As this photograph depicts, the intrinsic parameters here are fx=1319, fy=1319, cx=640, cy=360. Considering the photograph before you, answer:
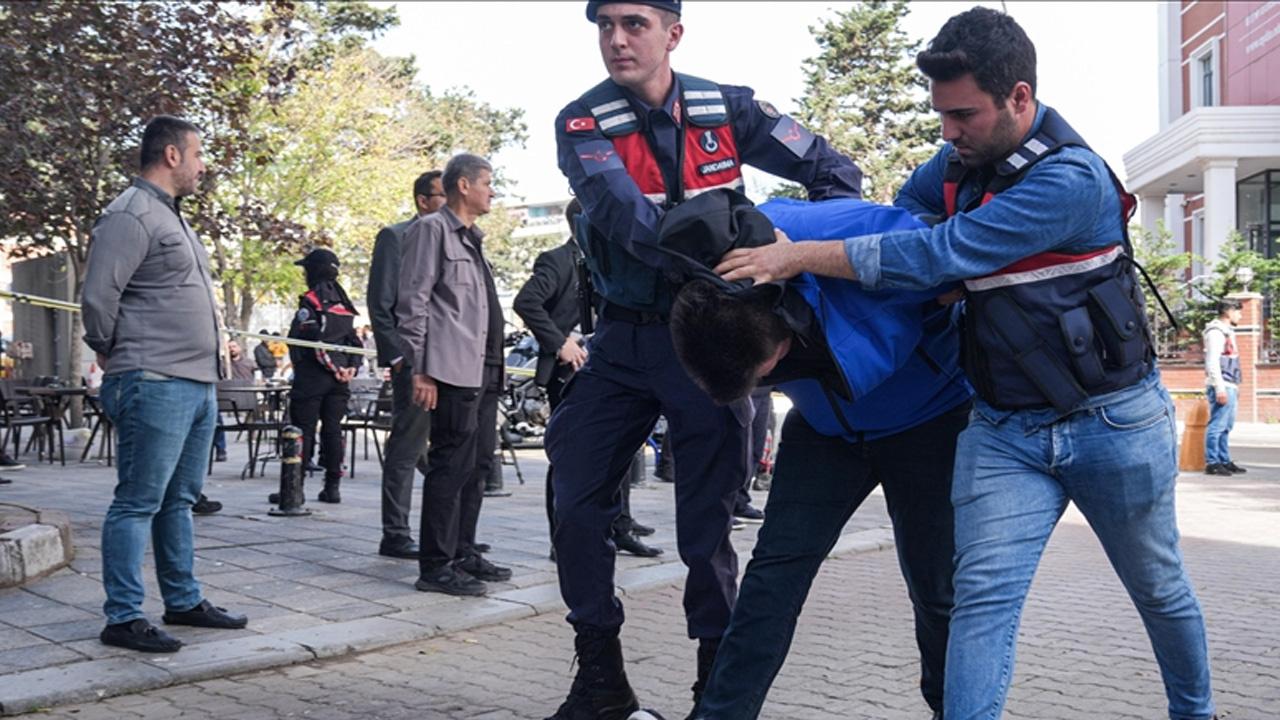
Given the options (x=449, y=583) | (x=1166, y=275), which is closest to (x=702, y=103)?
(x=449, y=583)

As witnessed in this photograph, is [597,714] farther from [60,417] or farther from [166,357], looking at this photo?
[60,417]

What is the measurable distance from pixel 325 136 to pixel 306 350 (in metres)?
21.8

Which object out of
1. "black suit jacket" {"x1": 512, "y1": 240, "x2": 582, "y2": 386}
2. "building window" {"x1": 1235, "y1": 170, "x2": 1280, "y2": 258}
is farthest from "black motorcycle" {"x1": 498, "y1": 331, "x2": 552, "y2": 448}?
"building window" {"x1": 1235, "y1": 170, "x2": 1280, "y2": 258}

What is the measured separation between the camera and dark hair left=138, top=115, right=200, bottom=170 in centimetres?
546

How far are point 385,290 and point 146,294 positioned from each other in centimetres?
267

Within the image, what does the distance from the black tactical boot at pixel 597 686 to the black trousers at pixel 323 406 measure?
6590mm

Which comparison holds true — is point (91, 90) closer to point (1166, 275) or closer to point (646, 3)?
point (646, 3)

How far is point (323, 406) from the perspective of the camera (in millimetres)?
10688

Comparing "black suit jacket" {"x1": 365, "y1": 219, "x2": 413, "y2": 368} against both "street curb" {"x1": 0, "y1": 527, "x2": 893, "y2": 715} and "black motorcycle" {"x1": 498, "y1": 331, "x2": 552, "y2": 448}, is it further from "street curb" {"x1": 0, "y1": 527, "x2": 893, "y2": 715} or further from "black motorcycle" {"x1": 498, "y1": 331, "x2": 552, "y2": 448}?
"black motorcycle" {"x1": 498, "y1": 331, "x2": 552, "y2": 448}

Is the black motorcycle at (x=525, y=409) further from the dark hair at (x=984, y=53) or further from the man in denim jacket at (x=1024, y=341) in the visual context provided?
the dark hair at (x=984, y=53)

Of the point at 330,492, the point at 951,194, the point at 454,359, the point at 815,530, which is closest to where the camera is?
the point at 951,194

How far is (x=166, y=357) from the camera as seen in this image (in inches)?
207

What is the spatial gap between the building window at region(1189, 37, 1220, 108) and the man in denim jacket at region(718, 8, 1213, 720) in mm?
41374

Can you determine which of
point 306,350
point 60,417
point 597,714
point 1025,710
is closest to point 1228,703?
point 1025,710
